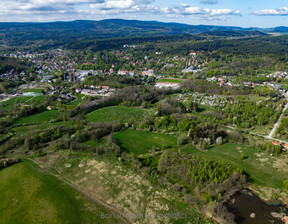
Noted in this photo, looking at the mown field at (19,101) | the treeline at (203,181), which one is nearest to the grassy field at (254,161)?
the treeline at (203,181)

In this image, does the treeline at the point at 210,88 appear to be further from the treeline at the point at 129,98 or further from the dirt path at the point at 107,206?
the dirt path at the point at 107,206

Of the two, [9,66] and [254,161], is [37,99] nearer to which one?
[9,66]

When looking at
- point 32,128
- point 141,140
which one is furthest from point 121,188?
point 32,128

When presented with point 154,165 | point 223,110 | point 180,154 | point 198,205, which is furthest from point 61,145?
point 223,110

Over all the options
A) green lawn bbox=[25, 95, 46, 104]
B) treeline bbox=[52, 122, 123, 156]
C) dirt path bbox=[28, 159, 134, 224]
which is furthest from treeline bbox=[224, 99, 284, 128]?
green lawn bbox=[25, 95, 46, 104]

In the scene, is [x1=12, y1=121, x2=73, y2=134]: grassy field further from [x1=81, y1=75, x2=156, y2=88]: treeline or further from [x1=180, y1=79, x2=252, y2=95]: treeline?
[x1=180, y1=79, x2=252, y2=95]: treeline

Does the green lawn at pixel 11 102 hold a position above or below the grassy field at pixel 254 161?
below
